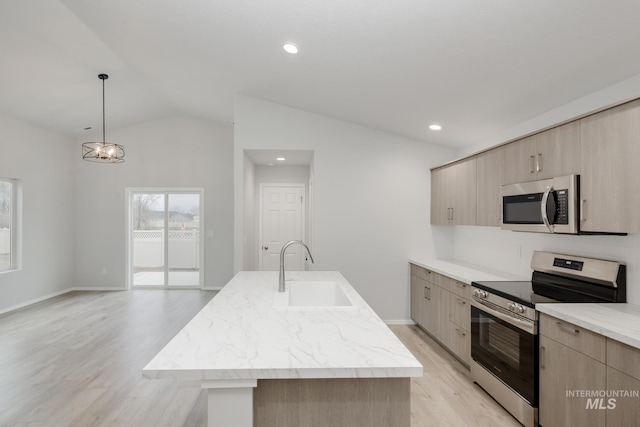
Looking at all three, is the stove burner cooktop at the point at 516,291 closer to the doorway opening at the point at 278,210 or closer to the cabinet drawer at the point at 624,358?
the cabinet drawer at the point at 624,358

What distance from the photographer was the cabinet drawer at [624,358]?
1.49 meters

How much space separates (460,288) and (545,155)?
4.47 feet

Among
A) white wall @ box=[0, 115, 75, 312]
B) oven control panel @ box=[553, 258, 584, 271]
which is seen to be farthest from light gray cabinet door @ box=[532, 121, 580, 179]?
white wall @ box=[0, 115, 75, 312]

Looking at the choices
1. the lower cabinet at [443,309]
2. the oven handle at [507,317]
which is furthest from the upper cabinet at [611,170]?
the lower cabinet at [443,309]

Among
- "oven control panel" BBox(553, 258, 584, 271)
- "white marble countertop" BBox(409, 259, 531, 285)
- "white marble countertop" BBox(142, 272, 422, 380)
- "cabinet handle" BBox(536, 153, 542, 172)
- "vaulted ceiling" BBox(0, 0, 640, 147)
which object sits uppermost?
"vaulted ceiling" BBox(0, 0, 640, 147)

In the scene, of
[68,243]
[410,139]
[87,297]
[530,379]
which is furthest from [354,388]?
[68,243]

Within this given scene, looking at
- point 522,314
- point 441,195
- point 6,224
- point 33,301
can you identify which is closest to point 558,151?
point 522,314

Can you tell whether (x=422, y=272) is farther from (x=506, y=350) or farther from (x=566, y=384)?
(x=566, y=384)

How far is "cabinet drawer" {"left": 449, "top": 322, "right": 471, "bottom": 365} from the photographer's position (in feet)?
9.62

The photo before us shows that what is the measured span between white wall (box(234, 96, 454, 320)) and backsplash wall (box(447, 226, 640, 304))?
1.77 feet

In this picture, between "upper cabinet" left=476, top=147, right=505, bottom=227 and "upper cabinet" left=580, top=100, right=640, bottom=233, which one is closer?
"upper cabinet" left=580, top=100, right=640, bottom=233

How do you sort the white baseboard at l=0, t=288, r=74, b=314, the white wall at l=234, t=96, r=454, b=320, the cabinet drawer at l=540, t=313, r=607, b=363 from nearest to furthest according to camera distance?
the cabinet drawer at l=540, t=313, r=607, b=363 < the white wall at l=234, t=96, r=454, b=320 < the white baseboard at l=0, t=288, r=74, b=314

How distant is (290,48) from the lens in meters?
2.69

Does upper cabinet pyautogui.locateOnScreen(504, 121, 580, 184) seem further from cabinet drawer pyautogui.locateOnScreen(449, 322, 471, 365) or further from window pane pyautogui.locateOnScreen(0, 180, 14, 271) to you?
window pane pyautogui.locateOnScreen(0, 180, 14, 271)
